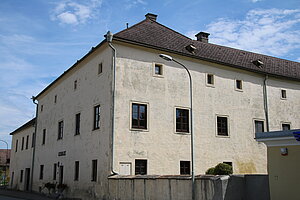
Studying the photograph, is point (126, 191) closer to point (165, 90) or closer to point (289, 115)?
point (165, 90)

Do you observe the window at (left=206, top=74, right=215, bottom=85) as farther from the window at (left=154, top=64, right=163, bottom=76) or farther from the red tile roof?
the window at (left=154, top=64, right=163, bottom=76)

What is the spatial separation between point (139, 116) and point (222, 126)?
6.53 meters

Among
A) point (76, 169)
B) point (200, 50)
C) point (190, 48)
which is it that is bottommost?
point (76, 169)

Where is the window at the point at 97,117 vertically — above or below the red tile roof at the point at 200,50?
below

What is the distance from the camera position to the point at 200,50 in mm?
23969

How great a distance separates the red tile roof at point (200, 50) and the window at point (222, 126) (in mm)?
3855

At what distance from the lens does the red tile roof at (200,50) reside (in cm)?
2083

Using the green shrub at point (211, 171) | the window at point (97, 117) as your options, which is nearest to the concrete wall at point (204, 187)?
the window at point (97, 117)

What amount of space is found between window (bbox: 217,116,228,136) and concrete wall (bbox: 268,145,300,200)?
11.2m

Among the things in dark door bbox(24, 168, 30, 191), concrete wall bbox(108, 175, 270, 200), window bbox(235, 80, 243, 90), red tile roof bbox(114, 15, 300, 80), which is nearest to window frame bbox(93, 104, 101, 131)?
red tile roof bbox(114, 15, 300, 80)

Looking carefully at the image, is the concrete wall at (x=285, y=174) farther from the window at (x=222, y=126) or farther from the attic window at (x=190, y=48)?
the attic window at (x=190, y=48)

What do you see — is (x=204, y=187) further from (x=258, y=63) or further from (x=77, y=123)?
(x=258, y=63)

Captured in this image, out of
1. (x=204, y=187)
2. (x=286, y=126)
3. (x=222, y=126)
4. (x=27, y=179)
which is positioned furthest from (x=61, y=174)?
(x=286, y=126)

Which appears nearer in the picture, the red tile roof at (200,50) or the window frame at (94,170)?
the window frame at (94,170)
